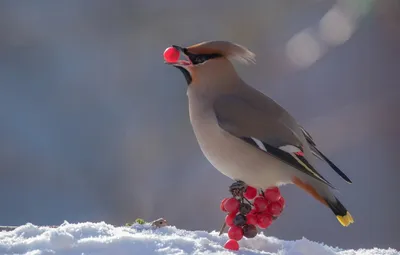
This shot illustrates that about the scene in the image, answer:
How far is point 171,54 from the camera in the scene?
1.32 meters

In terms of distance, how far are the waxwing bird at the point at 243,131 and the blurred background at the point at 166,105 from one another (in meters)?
1.88

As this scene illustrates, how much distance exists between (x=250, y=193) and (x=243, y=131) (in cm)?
12

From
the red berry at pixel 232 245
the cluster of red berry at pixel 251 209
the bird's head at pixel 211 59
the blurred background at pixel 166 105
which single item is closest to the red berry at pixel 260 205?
the cluster of red berry at pixel 251 209

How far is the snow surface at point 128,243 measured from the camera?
3.69 feet

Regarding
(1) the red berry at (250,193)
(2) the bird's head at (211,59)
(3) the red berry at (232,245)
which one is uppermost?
(2) the bird's head at (211,59)

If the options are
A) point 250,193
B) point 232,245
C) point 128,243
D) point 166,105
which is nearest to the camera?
point 128,243

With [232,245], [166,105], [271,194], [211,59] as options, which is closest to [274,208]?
[271,194]

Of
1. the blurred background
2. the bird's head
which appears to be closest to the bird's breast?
the bird's head

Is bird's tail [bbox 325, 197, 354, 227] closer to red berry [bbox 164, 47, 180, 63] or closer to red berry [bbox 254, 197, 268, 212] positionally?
red berry [bbox 254, 197, 268, 212]

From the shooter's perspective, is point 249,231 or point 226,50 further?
point 226,50

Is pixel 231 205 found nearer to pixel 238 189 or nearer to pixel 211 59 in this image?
pixel 238 189

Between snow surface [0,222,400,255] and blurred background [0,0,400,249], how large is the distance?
1.94 m

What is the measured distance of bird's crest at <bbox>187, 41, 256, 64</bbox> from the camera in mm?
1363

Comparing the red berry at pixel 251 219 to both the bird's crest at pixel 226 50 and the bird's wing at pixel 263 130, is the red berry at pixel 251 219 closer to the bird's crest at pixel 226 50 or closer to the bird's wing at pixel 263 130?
the bird's wing at pixel 263 130
